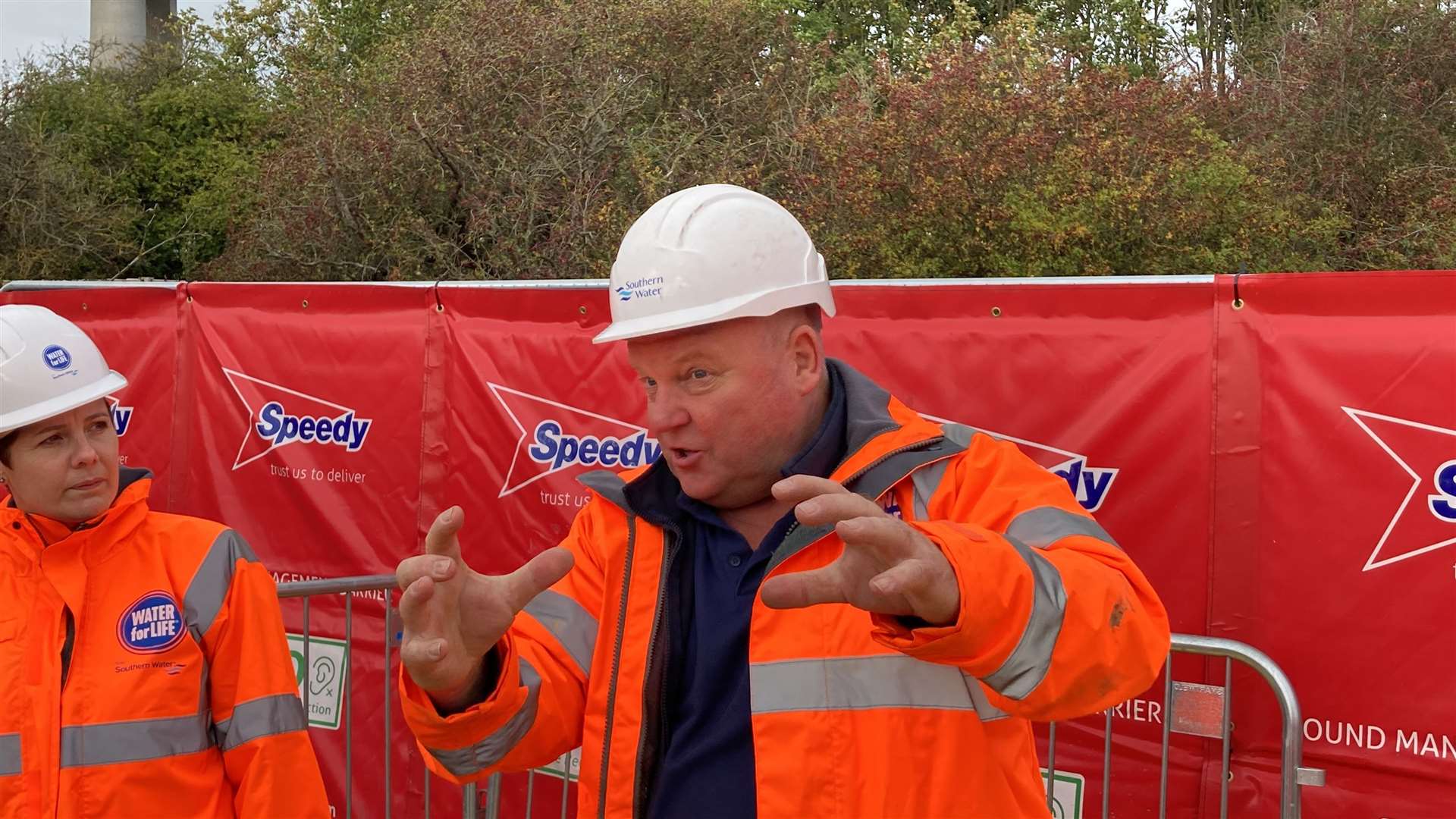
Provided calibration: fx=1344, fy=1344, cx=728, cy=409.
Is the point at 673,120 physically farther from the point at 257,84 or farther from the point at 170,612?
the point at 170,612

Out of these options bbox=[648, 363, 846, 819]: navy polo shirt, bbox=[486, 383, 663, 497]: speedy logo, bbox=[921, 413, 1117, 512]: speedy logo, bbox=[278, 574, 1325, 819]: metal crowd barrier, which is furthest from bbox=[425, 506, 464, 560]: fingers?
bbox=[486, 383, 663, 497]: speedy logo

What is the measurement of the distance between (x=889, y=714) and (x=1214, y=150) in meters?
12.3

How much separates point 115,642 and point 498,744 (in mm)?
1261

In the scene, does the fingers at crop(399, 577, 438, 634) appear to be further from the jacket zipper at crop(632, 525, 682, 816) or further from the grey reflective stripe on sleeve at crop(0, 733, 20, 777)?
the grey reflective stripe on sleeve at crop(0, 733, 20, 777)

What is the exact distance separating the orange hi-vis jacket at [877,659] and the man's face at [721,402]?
0.43ft

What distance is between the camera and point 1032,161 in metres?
12.3

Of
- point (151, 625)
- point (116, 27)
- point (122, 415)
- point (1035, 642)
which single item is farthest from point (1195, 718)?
point (116, 27)

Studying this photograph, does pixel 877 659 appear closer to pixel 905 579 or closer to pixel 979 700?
pixel 979 700

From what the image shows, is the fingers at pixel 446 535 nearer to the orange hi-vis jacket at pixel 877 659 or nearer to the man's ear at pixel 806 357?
the orange hi-vis jacket at pixel 877 659

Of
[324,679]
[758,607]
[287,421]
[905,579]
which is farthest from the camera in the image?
[287,421]

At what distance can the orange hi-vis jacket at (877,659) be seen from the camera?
1898 mm

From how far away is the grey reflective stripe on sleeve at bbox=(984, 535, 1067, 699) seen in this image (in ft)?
6.15

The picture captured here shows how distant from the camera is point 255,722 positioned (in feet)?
10.2

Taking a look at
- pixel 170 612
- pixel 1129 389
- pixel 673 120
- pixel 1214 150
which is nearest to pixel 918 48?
pixel 673 120
